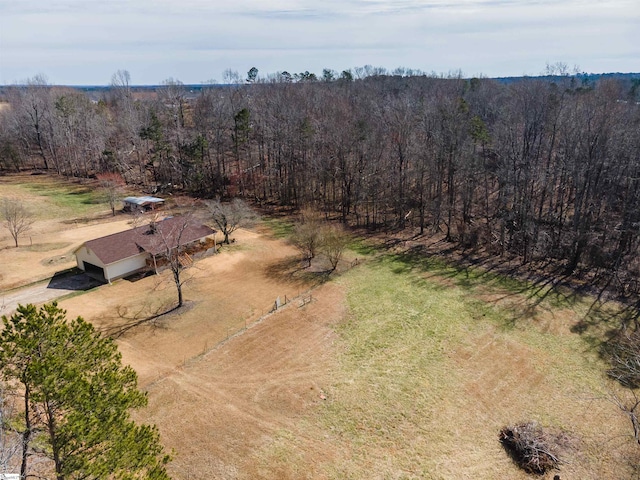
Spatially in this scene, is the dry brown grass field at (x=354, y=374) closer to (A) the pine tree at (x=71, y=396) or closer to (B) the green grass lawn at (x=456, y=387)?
(B) the green grass lawn at (x=456, y=387)

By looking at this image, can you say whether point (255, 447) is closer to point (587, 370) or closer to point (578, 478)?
point (578, 478)

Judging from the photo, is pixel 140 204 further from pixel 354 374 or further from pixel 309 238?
pixel 354 374

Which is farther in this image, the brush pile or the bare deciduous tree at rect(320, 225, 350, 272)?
the bare deciduous tree at rect(320, 225, 350, 272)

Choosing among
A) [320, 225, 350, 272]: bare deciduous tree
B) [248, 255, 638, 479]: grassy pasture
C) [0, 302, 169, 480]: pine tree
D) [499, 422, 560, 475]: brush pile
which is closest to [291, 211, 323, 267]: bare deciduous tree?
[320, 225, 350, 272]: bare deciduous tree

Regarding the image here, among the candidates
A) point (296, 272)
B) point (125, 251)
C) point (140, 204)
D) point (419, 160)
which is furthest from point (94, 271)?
point (419, 160)

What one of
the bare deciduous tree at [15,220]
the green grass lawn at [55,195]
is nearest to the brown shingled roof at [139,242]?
the bare deciduous tree at [15,220]

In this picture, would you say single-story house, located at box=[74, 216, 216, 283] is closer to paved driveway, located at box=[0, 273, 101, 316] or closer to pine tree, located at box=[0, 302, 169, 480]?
paved driveway, located at box=[0, 273, 101, 316]

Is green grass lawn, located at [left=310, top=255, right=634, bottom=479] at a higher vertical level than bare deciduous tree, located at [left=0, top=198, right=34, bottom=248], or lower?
lower
